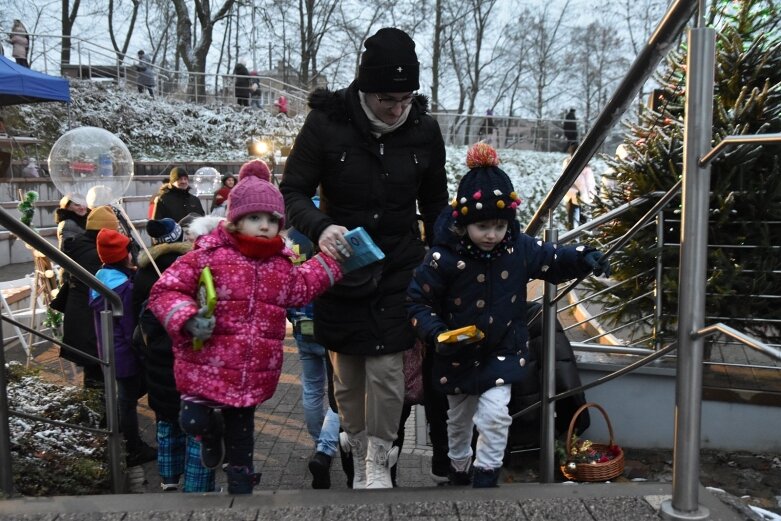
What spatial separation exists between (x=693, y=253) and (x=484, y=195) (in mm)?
897

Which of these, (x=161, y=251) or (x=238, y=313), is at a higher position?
(x=161, y=251)

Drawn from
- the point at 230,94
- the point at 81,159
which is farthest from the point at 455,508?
the point at 230,94

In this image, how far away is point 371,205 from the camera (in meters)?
3.06

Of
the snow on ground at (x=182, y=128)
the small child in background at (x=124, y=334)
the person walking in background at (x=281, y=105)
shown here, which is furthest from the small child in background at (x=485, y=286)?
the person walking in background at (x=281, y=105)

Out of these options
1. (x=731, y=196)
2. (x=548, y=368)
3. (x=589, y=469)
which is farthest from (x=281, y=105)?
(x=548, y=368)

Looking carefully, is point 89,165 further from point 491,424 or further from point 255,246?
point 491,424

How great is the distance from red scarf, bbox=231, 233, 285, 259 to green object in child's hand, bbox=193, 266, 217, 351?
163 millimetres

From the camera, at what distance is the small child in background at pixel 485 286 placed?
285cm

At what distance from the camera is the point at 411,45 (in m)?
2.96

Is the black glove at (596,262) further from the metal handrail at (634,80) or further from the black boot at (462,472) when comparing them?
the black boot at (462,472)

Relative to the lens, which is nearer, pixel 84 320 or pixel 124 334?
pixel 124 334

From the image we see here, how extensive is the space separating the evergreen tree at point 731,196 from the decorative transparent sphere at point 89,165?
3911mm

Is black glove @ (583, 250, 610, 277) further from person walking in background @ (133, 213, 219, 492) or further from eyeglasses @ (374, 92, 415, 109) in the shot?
person walking in background @ (133, 213, 219, 492)

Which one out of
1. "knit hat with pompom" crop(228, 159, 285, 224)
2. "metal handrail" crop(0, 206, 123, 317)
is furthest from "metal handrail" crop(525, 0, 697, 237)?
"metal handrail" crop(0, 206, 123, 317)
